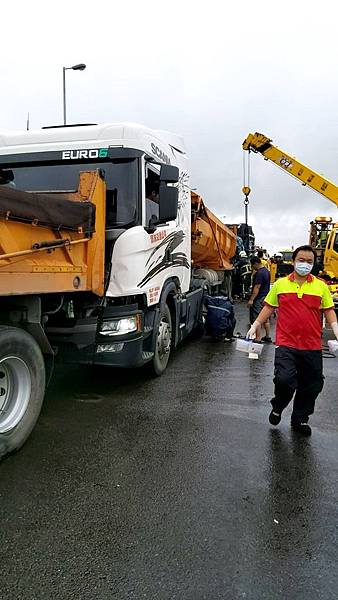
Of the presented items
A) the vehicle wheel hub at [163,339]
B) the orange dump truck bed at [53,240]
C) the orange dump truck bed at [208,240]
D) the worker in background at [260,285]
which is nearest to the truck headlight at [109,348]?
the orange dump truck bed at [53,240]

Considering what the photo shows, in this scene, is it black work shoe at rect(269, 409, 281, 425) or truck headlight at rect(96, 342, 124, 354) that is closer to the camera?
black work shoe at rect(269, 409, 281, 425)

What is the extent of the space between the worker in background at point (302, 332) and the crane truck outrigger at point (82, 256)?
159cm

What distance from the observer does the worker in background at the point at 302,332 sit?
3.92 metres

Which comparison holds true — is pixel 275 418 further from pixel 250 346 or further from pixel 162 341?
pixel 162 341

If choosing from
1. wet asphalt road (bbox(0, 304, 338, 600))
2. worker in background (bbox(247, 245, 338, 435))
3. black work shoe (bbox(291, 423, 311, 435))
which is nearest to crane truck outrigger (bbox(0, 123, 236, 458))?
wet asphalt road (bbox(0, 304, 338, 600))

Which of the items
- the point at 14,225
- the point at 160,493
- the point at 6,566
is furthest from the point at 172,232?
the point at 6,566

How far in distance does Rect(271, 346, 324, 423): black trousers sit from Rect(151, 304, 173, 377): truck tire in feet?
5.98

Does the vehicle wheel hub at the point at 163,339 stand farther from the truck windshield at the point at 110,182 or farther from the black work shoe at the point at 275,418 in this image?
the black work shoe at the point at 275,418

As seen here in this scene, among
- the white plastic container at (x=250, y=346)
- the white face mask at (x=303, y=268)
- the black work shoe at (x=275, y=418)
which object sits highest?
the white face mask at (x=303, y=268)

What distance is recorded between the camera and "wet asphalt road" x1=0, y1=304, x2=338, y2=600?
220cm

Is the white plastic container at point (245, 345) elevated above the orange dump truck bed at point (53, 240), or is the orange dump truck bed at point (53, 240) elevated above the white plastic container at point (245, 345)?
the orange dump truck bed at point (53, 240)

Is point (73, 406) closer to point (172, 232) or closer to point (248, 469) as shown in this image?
point (248, 469)

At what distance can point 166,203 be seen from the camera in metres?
4.98

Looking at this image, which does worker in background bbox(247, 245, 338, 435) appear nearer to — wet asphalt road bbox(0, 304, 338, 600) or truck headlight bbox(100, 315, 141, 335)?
wet asphalt road bbox(0, 304, 338, 600)
